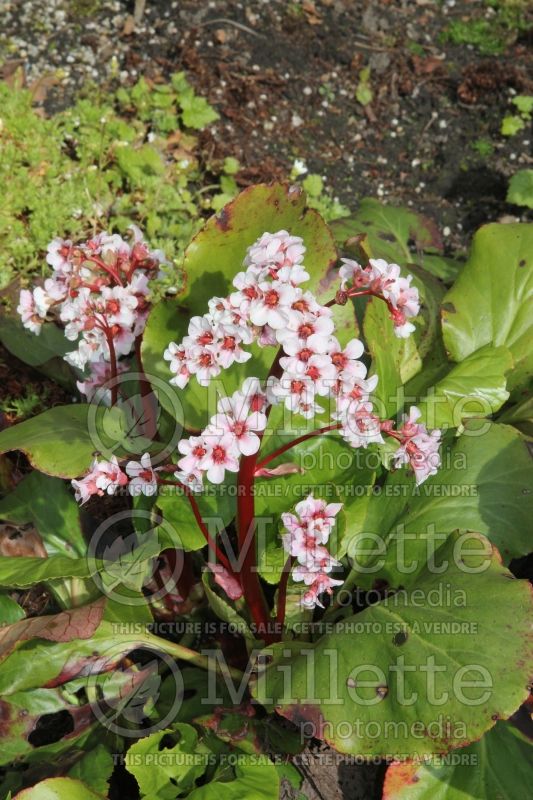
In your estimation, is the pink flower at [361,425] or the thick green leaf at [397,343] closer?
the pink flower at [361,425]

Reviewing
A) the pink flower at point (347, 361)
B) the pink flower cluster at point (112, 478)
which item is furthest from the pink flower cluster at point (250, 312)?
the pink flower cluster at point (112, 478)

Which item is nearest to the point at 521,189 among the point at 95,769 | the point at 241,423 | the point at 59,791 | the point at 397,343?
the point at 397,343

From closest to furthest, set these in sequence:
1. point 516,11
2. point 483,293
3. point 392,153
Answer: point 483,293
point 392,153
point 516,11

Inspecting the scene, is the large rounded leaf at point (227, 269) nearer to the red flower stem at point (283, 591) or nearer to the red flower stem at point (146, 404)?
the red flower stem at point (146, 404)

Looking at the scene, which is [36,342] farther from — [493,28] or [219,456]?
[493,28]

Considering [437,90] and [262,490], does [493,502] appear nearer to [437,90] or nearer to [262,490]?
[262,490]

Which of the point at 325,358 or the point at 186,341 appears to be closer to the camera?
the point at 325,358

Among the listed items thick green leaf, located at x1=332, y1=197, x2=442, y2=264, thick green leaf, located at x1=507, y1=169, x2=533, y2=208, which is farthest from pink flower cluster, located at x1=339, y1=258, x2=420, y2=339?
thick green leaf, located at x1=507, y1=169, x2=533, y2=208

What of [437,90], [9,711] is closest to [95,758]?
[9,711]
